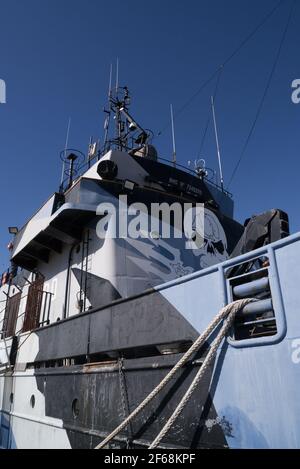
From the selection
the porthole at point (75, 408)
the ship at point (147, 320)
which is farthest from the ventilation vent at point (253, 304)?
the porthole at point (75, 408)

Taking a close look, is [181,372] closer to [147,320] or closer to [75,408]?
[147,320]

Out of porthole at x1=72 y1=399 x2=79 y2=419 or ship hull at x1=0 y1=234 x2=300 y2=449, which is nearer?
ship hull at x1=0 y1=234 x2=300 y2=449

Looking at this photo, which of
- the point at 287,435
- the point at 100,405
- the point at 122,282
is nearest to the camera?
the point at 287,435

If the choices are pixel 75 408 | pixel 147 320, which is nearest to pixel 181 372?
pixel 147 320

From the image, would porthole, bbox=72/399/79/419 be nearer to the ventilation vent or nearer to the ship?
the ship

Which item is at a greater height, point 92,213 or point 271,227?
point 92,213

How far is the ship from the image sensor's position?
110 inches

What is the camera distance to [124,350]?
4.28m

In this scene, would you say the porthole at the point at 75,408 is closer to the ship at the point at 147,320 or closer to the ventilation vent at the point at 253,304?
the ship at the point at 147,320

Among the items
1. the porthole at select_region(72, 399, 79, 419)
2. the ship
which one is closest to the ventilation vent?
the ship

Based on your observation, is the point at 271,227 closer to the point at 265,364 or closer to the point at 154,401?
the point at 265,364
